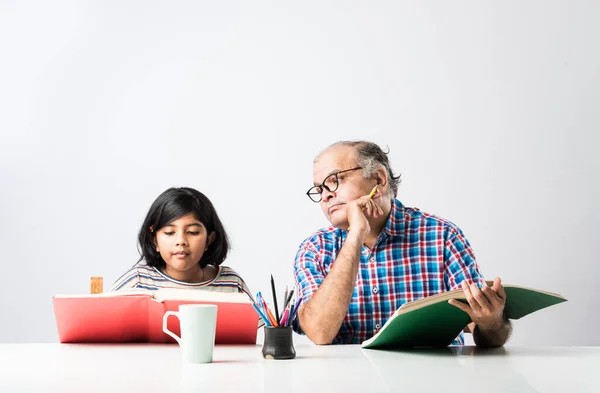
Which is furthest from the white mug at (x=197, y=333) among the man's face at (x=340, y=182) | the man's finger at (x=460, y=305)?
the man's face at (x=340, y=182)

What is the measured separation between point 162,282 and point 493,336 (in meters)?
1.16

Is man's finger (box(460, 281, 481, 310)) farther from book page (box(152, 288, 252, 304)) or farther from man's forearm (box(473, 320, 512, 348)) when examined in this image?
book page (box(152, 288, 252, 304))

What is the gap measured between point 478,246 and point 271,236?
0.91 metres

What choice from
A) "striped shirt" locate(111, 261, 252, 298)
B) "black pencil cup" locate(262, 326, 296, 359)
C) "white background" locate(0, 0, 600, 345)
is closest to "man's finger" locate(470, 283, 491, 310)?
"black pencil cup" locate(262, 326, 296, 359)

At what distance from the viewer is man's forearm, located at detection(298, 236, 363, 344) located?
1483 millimetres

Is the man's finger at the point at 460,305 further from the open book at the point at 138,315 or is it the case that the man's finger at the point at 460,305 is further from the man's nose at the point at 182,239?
the man's nose at the point at 182,239

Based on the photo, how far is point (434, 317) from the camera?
119 cm

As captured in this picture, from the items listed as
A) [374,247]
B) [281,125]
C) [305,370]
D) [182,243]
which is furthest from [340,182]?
[281,125]

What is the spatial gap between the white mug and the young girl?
39.4 inches

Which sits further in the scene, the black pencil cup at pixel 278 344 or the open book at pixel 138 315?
the open book at pixel 138 315

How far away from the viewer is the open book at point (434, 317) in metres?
1.11

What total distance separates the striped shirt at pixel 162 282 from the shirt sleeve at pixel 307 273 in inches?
15.5

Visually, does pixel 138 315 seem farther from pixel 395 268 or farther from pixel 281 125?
pixel 281 125

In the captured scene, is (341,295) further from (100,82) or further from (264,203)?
(100,82)
